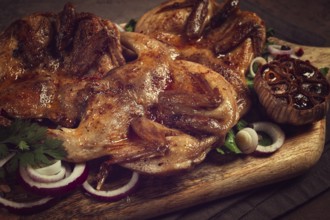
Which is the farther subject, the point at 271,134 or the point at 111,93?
the point at 271,134

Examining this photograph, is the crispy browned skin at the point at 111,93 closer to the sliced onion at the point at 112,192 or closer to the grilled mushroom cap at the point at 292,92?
the sliced onion at the point at 112,192

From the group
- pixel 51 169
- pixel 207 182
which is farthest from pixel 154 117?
pixel 51 169

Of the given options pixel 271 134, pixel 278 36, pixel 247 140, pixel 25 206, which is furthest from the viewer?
pixel 278 36

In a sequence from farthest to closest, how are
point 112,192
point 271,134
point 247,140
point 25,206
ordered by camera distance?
1. point 271,134
2. point 247,140
3. point 112,192
4. point 25,206

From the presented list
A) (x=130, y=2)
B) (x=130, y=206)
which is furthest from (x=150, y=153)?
(x=130, y=2)

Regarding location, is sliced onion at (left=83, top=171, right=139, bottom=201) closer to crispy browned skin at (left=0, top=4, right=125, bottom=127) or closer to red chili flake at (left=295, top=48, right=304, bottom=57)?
crispy browned skin at (left=0, top=4, right=125, bottom=127)

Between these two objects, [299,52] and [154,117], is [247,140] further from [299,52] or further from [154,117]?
[299,52]

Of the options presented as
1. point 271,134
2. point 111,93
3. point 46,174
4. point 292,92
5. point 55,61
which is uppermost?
point 55,61

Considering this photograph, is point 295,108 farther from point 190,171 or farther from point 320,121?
point 190,171
